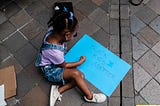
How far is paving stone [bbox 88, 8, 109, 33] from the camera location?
281 centimetres

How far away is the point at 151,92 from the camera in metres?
2.41

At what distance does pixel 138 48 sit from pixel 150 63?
0.65 ft

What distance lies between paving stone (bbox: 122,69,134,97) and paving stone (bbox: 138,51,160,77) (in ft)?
0.52

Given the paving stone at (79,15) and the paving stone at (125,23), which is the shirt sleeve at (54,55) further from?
the paving stone at (125,23)

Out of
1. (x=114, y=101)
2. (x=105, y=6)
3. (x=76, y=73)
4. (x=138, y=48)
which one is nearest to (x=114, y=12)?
(x=105, y=6)

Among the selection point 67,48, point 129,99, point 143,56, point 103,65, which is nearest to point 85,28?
point 67,48

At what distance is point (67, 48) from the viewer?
270 centimetres

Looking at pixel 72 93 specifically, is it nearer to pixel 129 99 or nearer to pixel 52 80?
pixel 52 80

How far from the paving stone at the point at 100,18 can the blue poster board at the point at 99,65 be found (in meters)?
0.22

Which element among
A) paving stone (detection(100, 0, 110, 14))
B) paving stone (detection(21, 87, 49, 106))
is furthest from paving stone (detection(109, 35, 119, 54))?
paving stone (detection(21, 87, 49, 106))

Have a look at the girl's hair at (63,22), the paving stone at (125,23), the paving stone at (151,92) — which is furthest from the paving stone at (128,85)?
the girl's hair at (63,22)

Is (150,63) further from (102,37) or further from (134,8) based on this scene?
(134,8)

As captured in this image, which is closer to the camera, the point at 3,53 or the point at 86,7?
the point at 3,53

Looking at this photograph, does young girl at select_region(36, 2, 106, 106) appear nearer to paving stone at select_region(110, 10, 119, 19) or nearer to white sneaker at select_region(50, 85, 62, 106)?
white sneaker at select_region(50, 85, 62, 106)
